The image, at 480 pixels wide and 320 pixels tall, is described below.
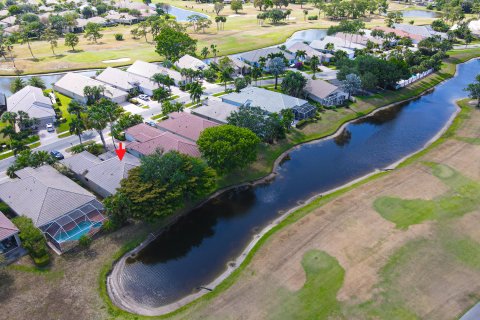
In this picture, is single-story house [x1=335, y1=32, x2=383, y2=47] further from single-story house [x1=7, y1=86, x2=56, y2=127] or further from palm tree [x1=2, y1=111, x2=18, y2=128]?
palm tree [x1=2, y1=111, x2=18, y2=128]

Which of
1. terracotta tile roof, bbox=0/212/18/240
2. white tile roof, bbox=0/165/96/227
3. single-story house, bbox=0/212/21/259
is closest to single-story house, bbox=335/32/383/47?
white tile roof, bbox=0/165/96/227

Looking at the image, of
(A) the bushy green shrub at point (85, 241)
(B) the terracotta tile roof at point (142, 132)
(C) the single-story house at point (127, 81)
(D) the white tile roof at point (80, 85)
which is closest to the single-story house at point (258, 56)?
(C) the single-story house at point (127, 81)

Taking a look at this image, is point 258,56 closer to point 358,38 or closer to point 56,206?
point 358,38

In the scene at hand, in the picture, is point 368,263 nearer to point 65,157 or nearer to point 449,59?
point 65,157

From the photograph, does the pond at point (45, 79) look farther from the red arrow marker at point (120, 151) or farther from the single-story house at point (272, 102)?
the single-story house at point (272, 102)

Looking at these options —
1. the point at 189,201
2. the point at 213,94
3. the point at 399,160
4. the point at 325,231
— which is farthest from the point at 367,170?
the point at 213,94

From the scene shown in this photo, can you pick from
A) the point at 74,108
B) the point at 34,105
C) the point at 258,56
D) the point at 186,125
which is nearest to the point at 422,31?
the point at 258,56
